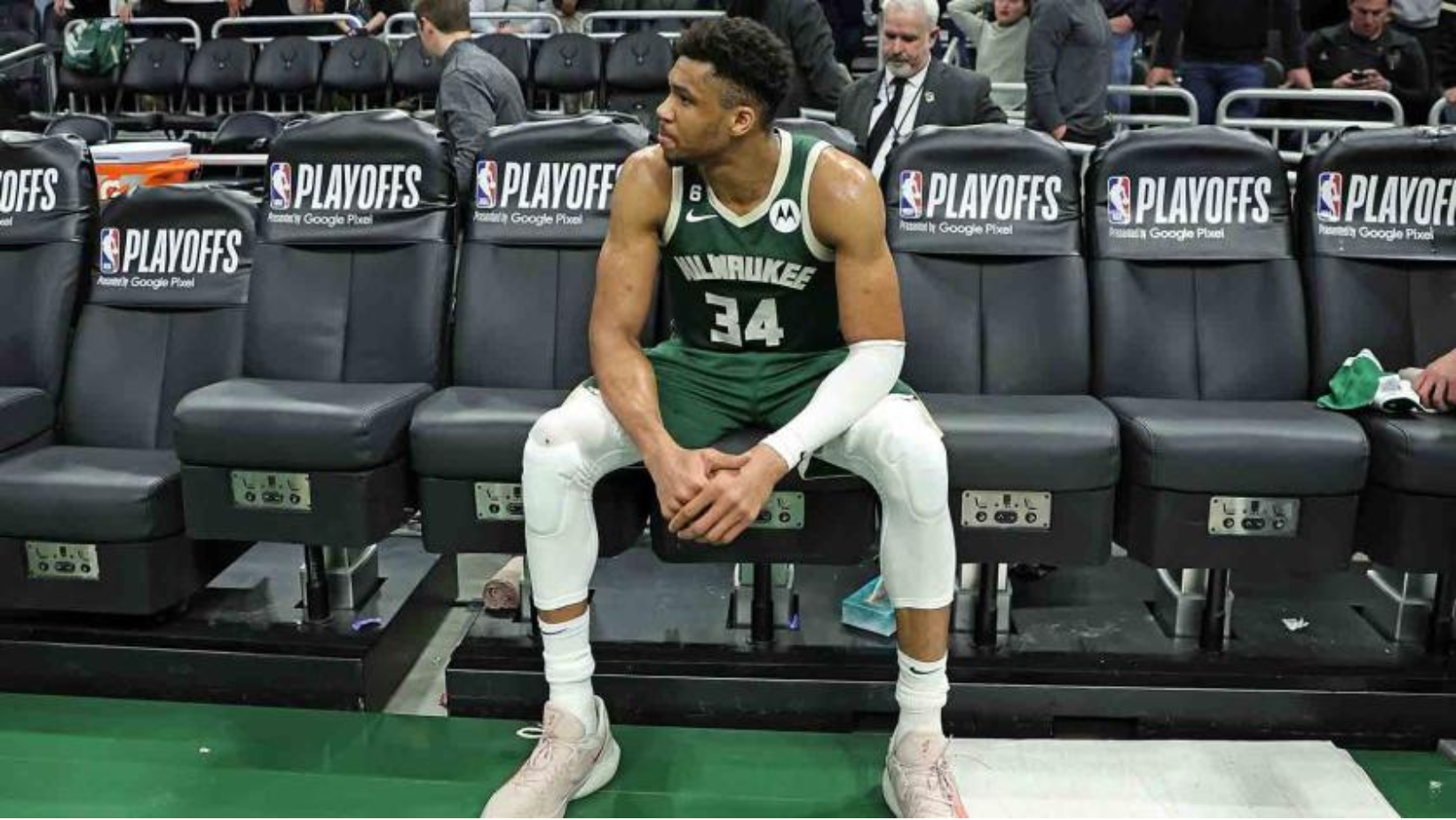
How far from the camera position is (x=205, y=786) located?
2.43 metres

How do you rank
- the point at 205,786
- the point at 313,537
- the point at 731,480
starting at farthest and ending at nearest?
the point at 313,537
the point at 205,786
the point at 731,480

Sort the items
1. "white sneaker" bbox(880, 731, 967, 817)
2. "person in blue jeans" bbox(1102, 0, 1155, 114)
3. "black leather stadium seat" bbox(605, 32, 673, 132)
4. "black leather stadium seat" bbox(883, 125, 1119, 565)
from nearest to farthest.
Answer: "white sneaker" bbox(880, 731, 967, 817)
"black leather stadium seat" bbox(883, 125, 1119, 565)
"person in blue jeans" bbox(1102, 0, 1155, 114)
"black leather stadium seat" bbox(605, 32, 673, 132)

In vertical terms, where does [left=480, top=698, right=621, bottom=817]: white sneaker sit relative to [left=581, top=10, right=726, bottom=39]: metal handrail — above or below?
below

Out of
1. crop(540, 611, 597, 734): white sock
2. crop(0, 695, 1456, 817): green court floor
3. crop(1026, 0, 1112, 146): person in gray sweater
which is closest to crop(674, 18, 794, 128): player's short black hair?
crop(540, 611, 597, 734): white sock

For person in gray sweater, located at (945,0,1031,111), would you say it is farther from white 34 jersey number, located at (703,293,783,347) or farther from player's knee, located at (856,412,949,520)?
player's knee, located at (856,412,949,520)

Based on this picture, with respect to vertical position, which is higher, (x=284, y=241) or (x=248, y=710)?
(x=284, y=241)

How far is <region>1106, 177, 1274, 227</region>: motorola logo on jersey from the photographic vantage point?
9.62ft

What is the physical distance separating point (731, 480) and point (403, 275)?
116cm

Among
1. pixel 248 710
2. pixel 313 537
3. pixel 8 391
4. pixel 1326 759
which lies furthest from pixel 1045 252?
pixel 8 391

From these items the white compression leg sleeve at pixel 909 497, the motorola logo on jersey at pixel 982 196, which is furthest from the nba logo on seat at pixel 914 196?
the white compression leg sleeve at pixel 909 497

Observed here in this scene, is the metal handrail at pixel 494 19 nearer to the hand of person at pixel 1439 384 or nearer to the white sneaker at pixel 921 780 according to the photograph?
the hand of person at pixel 1439 384

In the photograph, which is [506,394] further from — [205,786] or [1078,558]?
[1078,558]

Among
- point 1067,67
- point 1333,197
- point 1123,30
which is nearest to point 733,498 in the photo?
→ point 1333,197

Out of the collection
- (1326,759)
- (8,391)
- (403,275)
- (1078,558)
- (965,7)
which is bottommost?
(1326,759)
